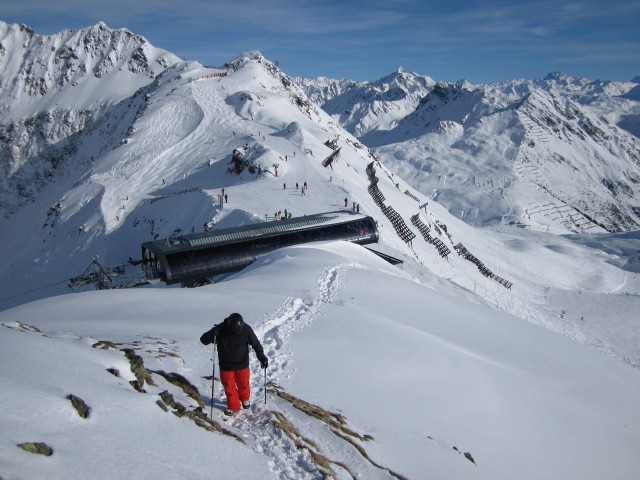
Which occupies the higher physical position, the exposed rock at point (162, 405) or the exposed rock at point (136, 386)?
the exposed rock at point (136, 386)

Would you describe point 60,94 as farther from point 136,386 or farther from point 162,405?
point 162,405

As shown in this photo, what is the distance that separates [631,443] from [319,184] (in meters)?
31.5

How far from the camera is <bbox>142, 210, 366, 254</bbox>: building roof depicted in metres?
21.4

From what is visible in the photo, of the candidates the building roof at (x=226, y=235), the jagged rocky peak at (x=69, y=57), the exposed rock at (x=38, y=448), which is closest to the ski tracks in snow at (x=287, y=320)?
the exposed rock at (x=38, y=448)

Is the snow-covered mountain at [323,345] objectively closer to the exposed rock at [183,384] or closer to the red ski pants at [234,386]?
the exposed rock at [183,384]

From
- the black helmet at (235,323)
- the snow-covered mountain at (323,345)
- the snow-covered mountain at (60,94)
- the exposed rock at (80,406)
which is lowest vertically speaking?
the snow-covered mountain at (323,345)

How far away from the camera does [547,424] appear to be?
8.48m

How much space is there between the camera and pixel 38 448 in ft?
12.9

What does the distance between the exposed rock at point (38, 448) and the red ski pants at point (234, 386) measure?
262 centimetres

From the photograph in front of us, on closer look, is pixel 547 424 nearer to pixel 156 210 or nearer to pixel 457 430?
pixel 457 430

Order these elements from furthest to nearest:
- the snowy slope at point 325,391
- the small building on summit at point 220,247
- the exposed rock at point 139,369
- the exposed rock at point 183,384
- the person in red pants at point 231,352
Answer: the small building on summit at point 220,247 < the exposed rock at point 183,384 < the person in red pants at point 231,352 < the exposed rock at point 139,369 < the snowy slope at point 325,391

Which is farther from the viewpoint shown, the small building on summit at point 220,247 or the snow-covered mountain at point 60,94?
the snow-covered mountain at point 60,94

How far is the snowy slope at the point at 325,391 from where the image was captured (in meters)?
4.68

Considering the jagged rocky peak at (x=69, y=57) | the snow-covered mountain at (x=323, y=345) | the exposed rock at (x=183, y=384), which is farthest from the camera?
the jagged rocky peak at (x=69, y=57)
